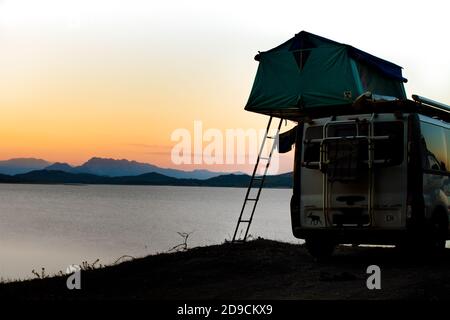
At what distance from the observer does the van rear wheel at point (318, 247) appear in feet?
45.5

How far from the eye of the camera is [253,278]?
465 inches

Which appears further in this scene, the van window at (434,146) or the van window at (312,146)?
the van window at (312,146)

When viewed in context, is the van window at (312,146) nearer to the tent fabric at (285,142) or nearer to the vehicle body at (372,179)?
the vehicle body at (372,179)

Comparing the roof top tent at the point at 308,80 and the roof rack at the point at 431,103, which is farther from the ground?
the roof top tent at the point at 308,80

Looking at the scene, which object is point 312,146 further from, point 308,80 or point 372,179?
point 308,80

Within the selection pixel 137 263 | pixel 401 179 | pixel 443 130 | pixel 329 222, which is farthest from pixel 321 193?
pixel 137 263

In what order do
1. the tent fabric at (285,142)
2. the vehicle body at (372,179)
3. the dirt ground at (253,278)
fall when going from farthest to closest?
the tent fabric at (285,142), the vehicle body at (372,179), the dirt ground at (253,278)

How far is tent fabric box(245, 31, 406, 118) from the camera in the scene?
53.7 ft

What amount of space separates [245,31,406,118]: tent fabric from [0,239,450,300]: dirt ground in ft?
12.6

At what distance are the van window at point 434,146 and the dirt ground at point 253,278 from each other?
6.40 ft

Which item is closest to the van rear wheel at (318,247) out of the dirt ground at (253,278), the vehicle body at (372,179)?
the dirt ground at (253,278)

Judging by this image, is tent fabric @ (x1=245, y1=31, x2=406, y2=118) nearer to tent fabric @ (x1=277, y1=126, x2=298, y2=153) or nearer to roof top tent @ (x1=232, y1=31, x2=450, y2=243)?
roof top tent @ (x1=232, y1=31, x2=450, y2=243)

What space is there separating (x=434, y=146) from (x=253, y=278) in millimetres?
4674

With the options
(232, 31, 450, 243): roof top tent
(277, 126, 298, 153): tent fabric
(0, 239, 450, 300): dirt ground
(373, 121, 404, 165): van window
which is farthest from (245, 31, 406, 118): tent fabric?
(0, 239, 450, 300): dirt ground
